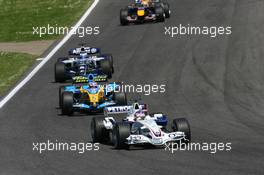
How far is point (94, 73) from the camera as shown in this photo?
33688 mm

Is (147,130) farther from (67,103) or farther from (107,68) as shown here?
(107,68)

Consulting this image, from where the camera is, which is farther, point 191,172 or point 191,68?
point 191,68

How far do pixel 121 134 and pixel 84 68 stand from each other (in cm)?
1308

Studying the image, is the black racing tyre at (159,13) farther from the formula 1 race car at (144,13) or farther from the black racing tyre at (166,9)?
the black racing tyre at (166,9)

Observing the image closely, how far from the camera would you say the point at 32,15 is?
52.5 meters

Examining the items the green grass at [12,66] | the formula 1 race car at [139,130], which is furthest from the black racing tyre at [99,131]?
the green grass at [12,66]

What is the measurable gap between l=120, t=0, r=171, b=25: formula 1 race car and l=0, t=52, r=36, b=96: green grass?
6.82 meters

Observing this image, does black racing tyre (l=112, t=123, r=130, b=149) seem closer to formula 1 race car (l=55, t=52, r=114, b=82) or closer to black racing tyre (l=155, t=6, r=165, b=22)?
formula 1 race car (l=55, t=52, r=114, b=82)

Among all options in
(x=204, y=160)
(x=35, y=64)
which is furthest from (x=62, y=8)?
(x=204, y=160)

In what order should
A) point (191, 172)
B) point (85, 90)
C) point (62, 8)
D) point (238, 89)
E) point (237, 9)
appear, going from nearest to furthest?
point (191, 172)
point (85, 90)
point (238, 89)
point (237, 9)
point (62, 8)

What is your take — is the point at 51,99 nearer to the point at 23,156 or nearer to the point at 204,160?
→ the point at 23,156

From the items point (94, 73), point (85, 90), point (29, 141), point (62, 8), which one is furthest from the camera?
point (62, 8)

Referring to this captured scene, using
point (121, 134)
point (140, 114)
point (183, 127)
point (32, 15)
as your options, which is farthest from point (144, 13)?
point (121, 134)

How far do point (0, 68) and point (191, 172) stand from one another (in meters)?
22.3
